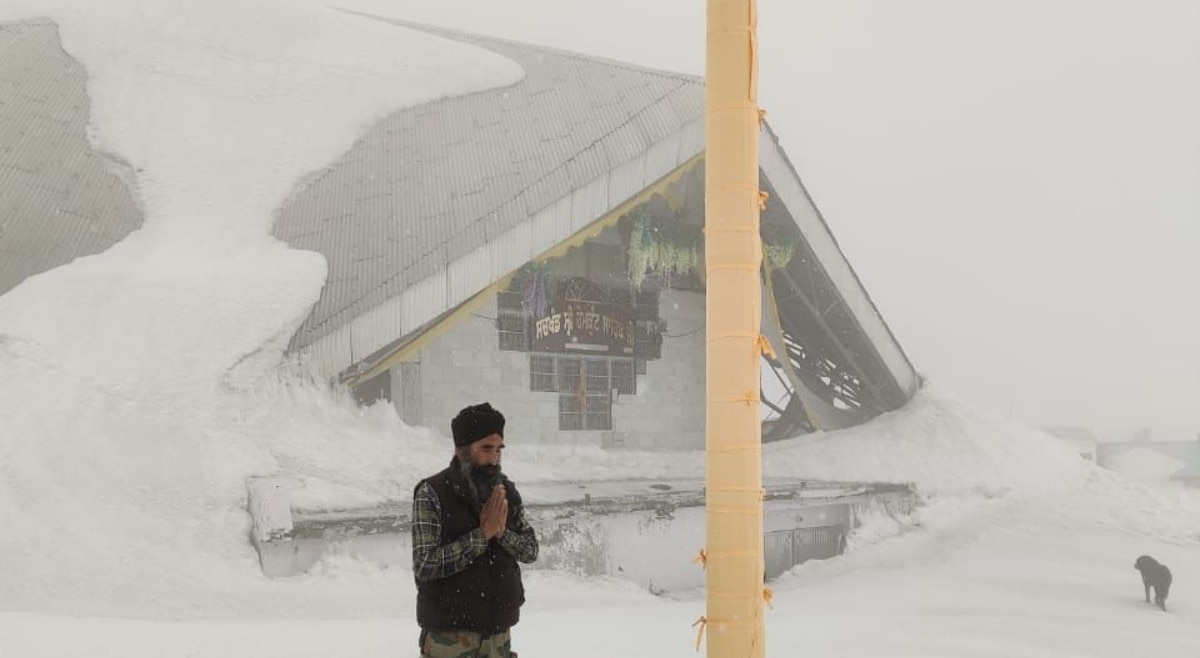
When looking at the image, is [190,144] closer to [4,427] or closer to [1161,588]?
[4,427]

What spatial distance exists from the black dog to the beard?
8.68 m

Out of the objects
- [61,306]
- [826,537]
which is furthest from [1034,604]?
[61,306]

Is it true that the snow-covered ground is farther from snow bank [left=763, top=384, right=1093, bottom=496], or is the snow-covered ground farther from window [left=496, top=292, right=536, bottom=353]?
window [left=496, top=292, right=536, bottom=353]

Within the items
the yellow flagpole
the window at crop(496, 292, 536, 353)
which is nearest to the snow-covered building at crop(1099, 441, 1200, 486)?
the window at crop(496, 292, 536, 353)

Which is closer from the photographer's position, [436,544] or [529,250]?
[436,544]

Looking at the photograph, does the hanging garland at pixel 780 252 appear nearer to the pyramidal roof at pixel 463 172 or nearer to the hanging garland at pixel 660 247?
the hanging garland at pixel 660 247

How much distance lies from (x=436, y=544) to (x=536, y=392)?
1021 centimetres

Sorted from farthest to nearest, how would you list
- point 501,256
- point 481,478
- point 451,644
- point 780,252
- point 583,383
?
1. point 780,252
2. point 583,383
3. point 501,256
4. point 481,478
5. point 451,644

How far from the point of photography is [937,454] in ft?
48.0

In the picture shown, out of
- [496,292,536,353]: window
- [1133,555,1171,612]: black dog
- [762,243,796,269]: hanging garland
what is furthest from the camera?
[762,243,796,269]: hanging garland

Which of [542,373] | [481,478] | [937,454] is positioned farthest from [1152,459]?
[481,478]

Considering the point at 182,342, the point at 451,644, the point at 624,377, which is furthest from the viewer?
the point at 624,377

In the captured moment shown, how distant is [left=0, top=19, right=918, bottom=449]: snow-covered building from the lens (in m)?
11.9

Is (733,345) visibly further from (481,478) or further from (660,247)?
(660,247)
